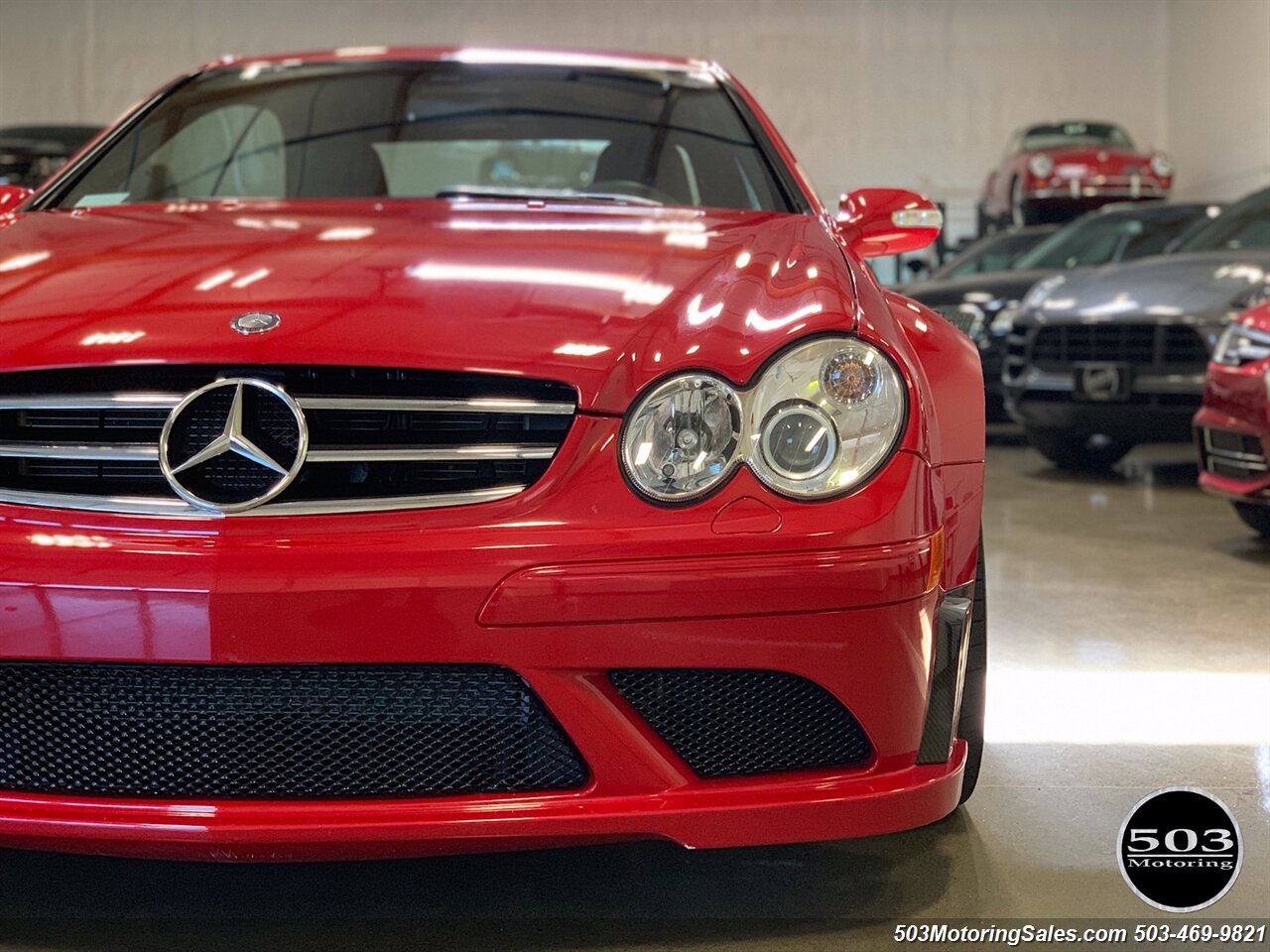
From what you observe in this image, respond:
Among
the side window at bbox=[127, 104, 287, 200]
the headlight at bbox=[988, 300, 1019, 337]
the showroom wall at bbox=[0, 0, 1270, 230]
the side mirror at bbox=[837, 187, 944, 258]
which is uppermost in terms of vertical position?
the showroom wall at bbox=[0, 0, 1270, 230]

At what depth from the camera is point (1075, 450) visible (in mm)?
7133

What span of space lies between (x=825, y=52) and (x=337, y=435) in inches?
633

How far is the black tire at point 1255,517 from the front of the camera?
473cm

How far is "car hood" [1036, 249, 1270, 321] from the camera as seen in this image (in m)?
6.08

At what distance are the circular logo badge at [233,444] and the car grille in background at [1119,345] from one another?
4.96 metres

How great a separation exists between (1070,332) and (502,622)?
5.29m

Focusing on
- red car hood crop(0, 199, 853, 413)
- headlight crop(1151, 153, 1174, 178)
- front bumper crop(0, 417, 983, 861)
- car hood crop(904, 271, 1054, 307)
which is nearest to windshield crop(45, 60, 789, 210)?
red car hood crop(0, 199, 853, 413)

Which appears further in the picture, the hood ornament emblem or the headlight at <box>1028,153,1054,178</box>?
the headlight at <box>1028,153,1054,178</box>

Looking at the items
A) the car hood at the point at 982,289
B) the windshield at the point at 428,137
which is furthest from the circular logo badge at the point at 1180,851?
the car hood at the point at 982,289

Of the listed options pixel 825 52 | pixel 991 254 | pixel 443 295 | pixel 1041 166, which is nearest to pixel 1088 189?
pixel 1041 166

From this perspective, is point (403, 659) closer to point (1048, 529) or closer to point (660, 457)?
point (660, 457)

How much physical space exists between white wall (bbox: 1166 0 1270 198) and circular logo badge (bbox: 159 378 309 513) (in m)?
12.9

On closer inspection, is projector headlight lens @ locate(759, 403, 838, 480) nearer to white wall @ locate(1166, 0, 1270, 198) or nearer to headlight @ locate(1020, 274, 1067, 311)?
headlight @ locate(1020, 274, 1067, 311)

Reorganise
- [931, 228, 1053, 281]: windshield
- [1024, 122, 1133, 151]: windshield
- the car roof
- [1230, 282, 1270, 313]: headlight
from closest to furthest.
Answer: the car roof < [1230, 282, 1270, 313]: headlight < [931, 228, 1053, 281]: windshield < [1024, 122, 1133, 151]: windshield
